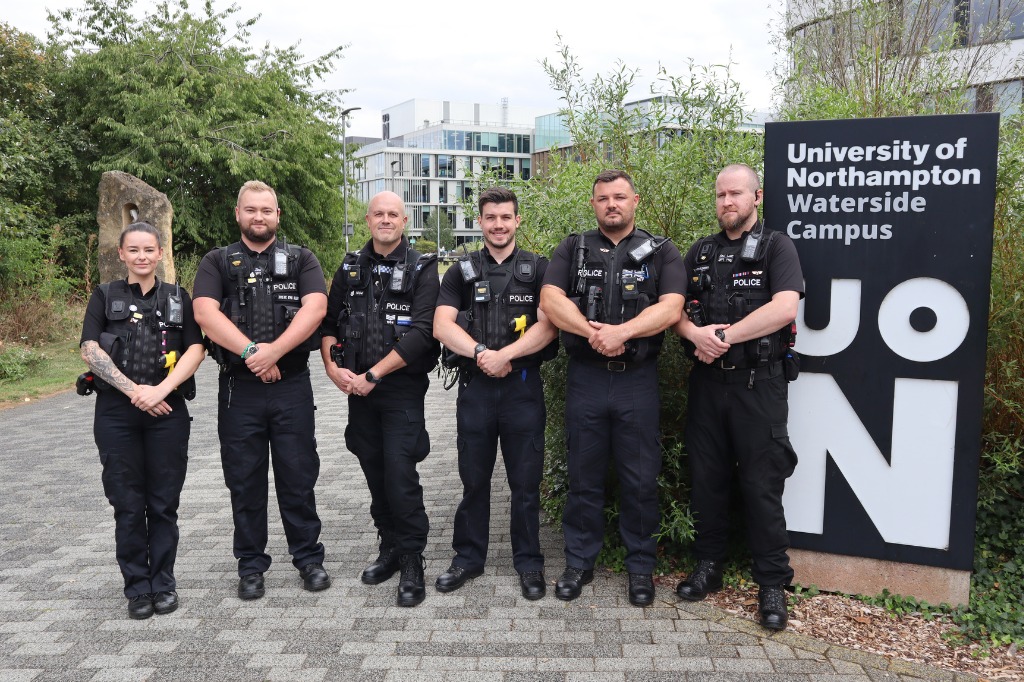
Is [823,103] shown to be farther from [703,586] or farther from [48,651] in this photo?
[48,651]

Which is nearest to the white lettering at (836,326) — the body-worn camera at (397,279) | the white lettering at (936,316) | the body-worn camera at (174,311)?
the white lettering at (936,316)

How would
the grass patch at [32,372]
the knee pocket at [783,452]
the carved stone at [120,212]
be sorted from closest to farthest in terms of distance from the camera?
the knee pocket at [783,452] < the grass patch at [32,372] < the carved stone at [120,212]

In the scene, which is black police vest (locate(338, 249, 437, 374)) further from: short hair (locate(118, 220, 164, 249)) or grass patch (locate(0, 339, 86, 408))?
grass patch (locate(0, 339, 86, 408))

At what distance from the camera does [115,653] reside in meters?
3.71

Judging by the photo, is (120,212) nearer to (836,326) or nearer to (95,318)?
(95,318)

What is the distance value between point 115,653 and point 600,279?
3.02 m

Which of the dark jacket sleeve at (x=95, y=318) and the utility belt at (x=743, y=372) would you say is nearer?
the utility belt at (x=743, y=372)

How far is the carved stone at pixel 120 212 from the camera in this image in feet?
47.4

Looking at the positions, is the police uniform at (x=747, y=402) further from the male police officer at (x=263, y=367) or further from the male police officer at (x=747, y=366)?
the male police officer at (x=263, y=367)

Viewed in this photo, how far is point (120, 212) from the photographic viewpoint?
579 inches

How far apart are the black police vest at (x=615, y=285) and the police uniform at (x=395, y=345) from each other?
846 millimetres

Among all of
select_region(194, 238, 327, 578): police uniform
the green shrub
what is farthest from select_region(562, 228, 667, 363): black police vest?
the green shrub

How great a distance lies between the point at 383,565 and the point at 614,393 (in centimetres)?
172

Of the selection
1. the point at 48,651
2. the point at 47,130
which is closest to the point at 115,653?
the point at 48,651
